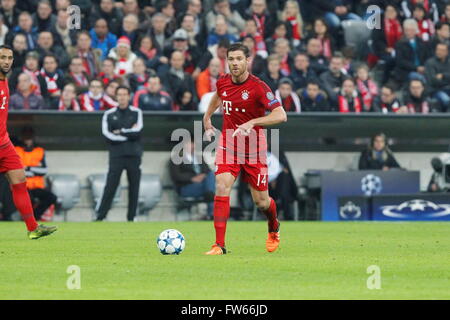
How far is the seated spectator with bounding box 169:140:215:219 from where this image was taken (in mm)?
21578

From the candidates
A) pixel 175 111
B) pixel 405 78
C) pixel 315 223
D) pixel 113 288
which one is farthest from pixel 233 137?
pixel 405 78

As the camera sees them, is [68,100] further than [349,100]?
No

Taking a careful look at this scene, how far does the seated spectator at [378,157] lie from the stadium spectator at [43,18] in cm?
672

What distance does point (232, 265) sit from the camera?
1101 centimetres

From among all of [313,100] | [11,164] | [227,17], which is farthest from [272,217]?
[227,17]

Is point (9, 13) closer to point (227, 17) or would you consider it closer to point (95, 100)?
point (95, 100)

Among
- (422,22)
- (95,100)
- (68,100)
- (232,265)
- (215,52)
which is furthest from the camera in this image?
(422,22)

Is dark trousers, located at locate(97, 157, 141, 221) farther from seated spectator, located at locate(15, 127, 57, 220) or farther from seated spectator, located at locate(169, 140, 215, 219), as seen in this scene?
seated spectator, located at locate(169, 140, 215, 219)

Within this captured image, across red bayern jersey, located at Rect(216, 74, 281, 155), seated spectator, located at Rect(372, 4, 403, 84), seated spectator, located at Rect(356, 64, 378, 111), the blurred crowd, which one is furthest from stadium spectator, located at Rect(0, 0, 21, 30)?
red bayern jersey, located at Rect(216, 74, 281, 155)

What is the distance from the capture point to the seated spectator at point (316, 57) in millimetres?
23234

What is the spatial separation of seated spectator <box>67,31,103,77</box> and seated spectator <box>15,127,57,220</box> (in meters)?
1.81

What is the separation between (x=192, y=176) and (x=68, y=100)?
9.17 feet

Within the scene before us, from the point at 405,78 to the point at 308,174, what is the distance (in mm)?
3452

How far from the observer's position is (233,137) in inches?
481
